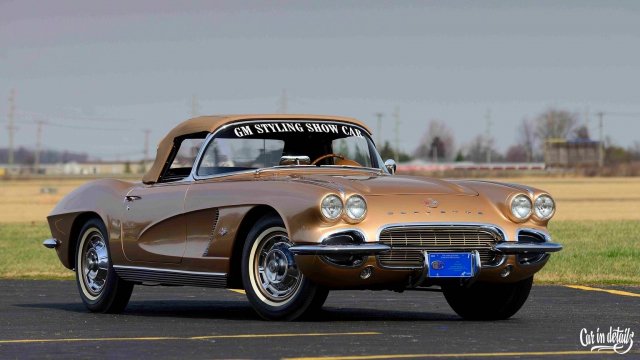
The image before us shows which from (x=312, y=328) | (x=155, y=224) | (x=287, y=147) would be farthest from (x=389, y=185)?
(x=155, y=224)

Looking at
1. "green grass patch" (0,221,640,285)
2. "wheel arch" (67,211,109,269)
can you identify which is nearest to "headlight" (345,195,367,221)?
"wheel arch" (67,211,109,269)

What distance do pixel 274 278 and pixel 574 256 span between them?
1143 cm

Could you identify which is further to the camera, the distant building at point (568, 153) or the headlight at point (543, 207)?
the distant building at point (568, 153)

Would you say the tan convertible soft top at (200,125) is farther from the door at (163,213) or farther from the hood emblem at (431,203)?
the hood emblem at (431,203)

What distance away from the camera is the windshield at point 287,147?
11672 mm

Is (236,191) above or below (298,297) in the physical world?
above

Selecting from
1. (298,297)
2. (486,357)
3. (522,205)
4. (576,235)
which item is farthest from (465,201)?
(576,235)

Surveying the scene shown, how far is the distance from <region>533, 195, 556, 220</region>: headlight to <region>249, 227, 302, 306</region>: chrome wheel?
76.7 inches

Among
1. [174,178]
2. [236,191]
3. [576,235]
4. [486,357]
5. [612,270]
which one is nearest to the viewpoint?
[486,357]

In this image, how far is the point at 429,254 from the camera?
33.3 feet

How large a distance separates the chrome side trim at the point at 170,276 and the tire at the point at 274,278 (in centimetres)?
36

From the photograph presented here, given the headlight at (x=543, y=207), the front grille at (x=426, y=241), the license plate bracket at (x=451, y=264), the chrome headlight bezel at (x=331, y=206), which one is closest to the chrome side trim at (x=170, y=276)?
the chrome headlight bezel at (x=331, y=206)

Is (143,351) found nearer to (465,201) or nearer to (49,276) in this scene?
(465,201)

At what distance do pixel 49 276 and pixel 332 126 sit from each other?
23.9 feet
